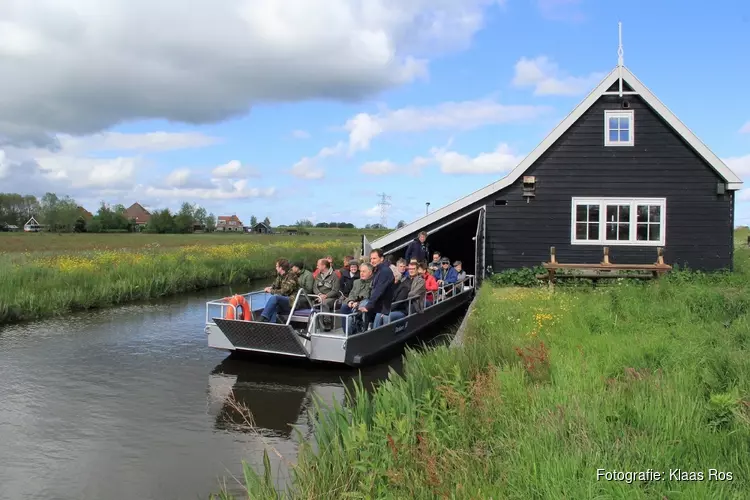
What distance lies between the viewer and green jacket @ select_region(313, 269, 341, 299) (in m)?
11.5

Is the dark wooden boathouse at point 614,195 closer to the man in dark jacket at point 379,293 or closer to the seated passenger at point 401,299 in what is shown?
the seated passenger at point 401,299

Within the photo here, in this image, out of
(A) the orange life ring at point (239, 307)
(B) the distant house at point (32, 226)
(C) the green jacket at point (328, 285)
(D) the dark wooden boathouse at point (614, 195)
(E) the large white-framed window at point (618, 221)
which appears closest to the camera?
(A) the orange life ring at point (239, 307)

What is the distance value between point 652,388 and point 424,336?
8780 mm

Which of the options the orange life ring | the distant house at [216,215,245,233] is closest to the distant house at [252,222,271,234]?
the distant house at [216,215,245,233]

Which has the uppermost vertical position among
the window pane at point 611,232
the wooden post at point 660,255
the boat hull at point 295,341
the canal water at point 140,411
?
the window pane at point 611,232

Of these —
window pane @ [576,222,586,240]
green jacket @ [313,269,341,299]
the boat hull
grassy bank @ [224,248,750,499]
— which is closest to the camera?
grassy bank @ [224,248,750,499]

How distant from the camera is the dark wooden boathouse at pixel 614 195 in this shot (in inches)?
632

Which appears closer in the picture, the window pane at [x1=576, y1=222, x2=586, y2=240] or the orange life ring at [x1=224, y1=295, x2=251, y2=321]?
the orange life ring at [x1=224, y1=295, x2=251, y2=321]

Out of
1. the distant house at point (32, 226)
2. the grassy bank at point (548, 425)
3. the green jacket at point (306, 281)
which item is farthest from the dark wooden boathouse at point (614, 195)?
the distant house at point (32, 226)

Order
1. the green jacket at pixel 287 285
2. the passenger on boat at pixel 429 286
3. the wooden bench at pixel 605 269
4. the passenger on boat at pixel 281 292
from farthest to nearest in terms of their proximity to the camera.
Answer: the wooden bench at pixel 605 269 → the passenger on boat at pixel 429 286 → the green jacket at pixel 287 285 → the passenger on boat at pixel 281 292

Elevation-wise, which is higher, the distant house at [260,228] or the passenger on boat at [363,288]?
the distant house at [260,228]

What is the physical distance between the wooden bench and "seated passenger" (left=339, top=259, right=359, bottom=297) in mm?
4475

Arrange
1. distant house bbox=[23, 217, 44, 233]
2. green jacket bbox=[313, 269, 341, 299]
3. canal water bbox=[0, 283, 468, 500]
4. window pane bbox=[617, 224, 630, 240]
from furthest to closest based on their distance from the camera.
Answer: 1. distant house bbox=[23, 217, 44, 233]
2. window pane bbox=[617, 224, 630, 240]
3. green jacket bbox=[313, 269, 341, 299]
4. canal water bbox=[0, 283, 468, 500]

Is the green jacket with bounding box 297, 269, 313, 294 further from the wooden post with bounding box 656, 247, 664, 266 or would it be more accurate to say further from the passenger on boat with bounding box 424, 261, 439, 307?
the wooden post with bounding box 656, 247, 664, 266
